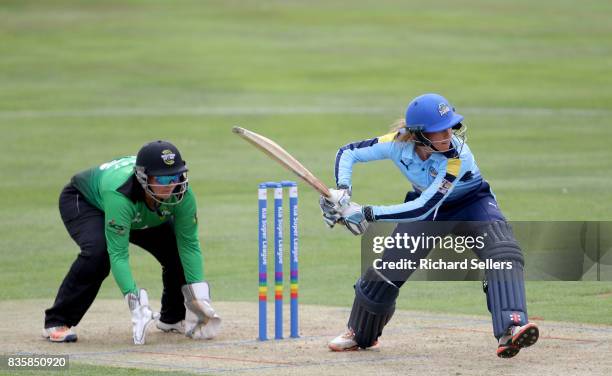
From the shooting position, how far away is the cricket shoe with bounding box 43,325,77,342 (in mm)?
8664

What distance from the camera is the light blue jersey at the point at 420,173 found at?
25.1 ft

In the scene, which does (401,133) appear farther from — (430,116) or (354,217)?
(354,217)

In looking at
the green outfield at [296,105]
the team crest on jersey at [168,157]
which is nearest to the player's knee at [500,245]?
the green outfield at [296,105]

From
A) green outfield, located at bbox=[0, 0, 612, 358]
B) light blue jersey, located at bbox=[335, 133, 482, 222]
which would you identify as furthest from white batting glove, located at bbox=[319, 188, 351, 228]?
green outfield, located at bbox=[0, 0, 612, 358]

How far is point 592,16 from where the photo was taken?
122ft

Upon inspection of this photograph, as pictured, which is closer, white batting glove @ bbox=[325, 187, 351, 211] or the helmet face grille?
white batting glove @ bbox=[325, 187, 351, 211]

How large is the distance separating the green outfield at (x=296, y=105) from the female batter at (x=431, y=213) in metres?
1.78

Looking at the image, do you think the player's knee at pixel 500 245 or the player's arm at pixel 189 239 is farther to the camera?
the player's arm at pixel 189 239

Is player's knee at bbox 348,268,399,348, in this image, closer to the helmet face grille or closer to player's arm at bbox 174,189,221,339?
player's arm at bbox 174,189,221,339

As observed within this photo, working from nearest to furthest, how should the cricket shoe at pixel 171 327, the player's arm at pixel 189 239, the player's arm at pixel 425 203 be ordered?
the player's arm at pixel 425 203, the player's arm at pixel 189 239, the cricket shoe at pixel 171 327

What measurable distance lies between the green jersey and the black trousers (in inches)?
4.8

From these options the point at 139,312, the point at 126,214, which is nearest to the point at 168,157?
the point at 126,214

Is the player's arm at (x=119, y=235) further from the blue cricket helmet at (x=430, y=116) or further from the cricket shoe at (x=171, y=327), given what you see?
the blue cricket helmet at (x=430, y=116)

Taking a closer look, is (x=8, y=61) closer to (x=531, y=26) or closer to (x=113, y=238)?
(x=531, y=26)
